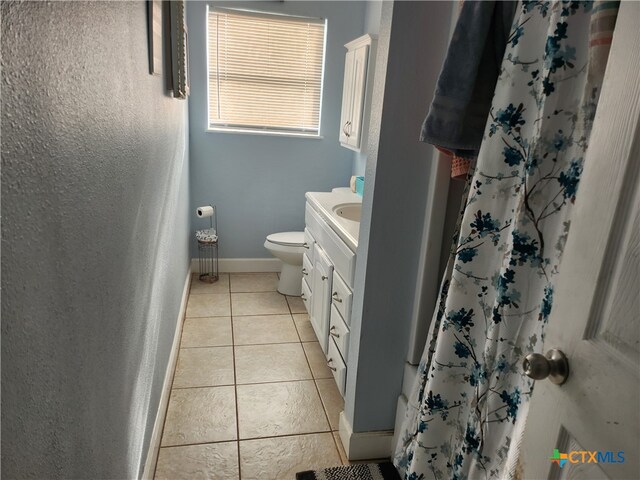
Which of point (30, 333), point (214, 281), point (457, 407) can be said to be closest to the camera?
point (30, 333)

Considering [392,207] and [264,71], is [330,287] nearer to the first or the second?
[392,207]

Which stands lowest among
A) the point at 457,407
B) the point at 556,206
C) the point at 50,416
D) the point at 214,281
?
the point at 214,281

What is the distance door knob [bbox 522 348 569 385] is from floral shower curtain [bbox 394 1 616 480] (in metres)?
0.21

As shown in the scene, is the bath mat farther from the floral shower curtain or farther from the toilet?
the toilet

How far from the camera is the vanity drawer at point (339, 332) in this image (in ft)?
6.55

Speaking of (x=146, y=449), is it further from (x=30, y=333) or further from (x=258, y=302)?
(x=258, y=302)

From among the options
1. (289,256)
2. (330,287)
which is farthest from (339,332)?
(289,256)

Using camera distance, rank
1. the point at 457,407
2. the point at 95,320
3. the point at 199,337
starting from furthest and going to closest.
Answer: the point at 199,337 < the point at 457,407 < the point at 95,320

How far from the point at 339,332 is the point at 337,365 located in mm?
165

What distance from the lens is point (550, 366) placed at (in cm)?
80

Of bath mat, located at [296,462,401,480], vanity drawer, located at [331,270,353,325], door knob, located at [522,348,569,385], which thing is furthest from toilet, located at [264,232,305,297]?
door knob, located at [522,348,569,385]

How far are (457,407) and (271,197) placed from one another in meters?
2.58

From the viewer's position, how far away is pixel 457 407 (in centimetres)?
134

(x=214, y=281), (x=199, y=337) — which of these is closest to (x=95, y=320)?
(x=199, y=337)
